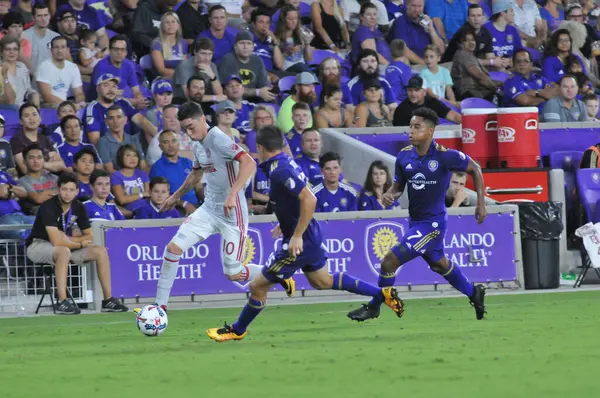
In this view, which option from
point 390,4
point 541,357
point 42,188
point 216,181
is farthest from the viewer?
point 390,4

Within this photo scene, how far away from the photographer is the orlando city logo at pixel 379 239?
1662cm

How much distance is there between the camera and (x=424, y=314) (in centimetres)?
1386

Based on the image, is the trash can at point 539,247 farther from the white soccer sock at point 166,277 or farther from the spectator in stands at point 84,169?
the white soccer sock at point 166,277

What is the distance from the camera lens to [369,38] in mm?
21969

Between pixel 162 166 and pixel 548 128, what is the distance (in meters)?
6.39

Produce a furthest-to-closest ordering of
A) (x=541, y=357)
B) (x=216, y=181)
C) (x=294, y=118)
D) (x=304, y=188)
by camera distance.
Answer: (x=294, y=118)
(x=216, y=181)
(x=304, y=188)
(x=541, y=357)

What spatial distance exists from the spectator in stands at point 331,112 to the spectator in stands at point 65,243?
4.97 meters

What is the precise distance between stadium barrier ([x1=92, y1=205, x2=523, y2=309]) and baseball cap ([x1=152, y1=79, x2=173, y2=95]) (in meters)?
3.35

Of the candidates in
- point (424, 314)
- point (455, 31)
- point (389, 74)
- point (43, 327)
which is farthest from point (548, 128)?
point (43, 327)

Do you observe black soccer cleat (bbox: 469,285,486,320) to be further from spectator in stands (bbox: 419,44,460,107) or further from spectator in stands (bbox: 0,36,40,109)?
spectator in stands (bbox: 419,44,460,107)

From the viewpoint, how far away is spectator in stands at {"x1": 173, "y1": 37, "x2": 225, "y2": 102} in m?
19.4

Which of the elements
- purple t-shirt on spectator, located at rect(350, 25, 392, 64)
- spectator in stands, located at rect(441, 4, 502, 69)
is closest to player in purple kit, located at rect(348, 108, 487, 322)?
purple t-shirt on spectator, located at rect(350, 25, 392, 64)

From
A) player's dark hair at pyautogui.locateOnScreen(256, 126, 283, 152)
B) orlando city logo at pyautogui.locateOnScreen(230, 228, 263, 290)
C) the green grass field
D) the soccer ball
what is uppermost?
player's dark hair at pyautogui.locateOnScreen(256, 126, 283, 152)

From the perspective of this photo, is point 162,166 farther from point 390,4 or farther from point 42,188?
point 390,4
